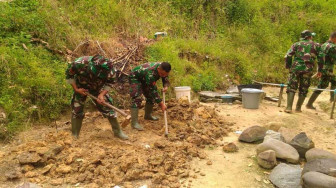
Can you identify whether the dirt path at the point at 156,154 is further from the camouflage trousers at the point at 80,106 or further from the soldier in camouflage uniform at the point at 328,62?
the soldier in camouflage uniform at the point at 328,62

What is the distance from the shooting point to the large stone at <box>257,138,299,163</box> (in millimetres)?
4105

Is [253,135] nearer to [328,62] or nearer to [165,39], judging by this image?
[328,62]

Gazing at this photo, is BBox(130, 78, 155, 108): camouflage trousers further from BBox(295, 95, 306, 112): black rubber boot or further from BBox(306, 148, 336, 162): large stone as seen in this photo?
BBox(295, 95, 306, 112): black rubber boot

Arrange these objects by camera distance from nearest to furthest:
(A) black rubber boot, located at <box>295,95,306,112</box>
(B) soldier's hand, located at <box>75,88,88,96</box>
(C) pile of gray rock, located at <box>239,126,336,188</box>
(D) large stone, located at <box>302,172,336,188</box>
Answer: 1. (D) large stone, located at <box>302,172,336,188</box>
2. (C) pile of gray rock, located at <box>239,126,336,188</box>
3. (B) soldier's hand, located at <box>75,88,88,96</box>
4. (A) black rubber boot, located at <box>295,95,306,112</box>

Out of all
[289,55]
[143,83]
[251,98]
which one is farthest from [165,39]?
[143,83]

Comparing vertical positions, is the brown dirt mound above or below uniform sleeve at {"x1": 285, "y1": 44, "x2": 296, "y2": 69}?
below

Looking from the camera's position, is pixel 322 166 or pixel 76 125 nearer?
pixel 322 166

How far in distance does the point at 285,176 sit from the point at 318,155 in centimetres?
70

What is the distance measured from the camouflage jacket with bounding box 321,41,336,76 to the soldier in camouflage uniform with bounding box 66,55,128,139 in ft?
15.4

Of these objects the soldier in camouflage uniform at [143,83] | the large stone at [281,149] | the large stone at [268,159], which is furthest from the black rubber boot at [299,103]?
the soldier in camouflage uniform at [143,83]

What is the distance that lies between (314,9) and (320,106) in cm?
681

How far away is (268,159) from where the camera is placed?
396cm

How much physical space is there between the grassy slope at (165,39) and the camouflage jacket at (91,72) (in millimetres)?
Result: 1390

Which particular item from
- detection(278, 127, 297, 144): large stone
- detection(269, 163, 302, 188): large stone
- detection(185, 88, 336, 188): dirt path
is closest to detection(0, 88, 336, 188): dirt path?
detection(185, 88, 336, 188): dirt path
